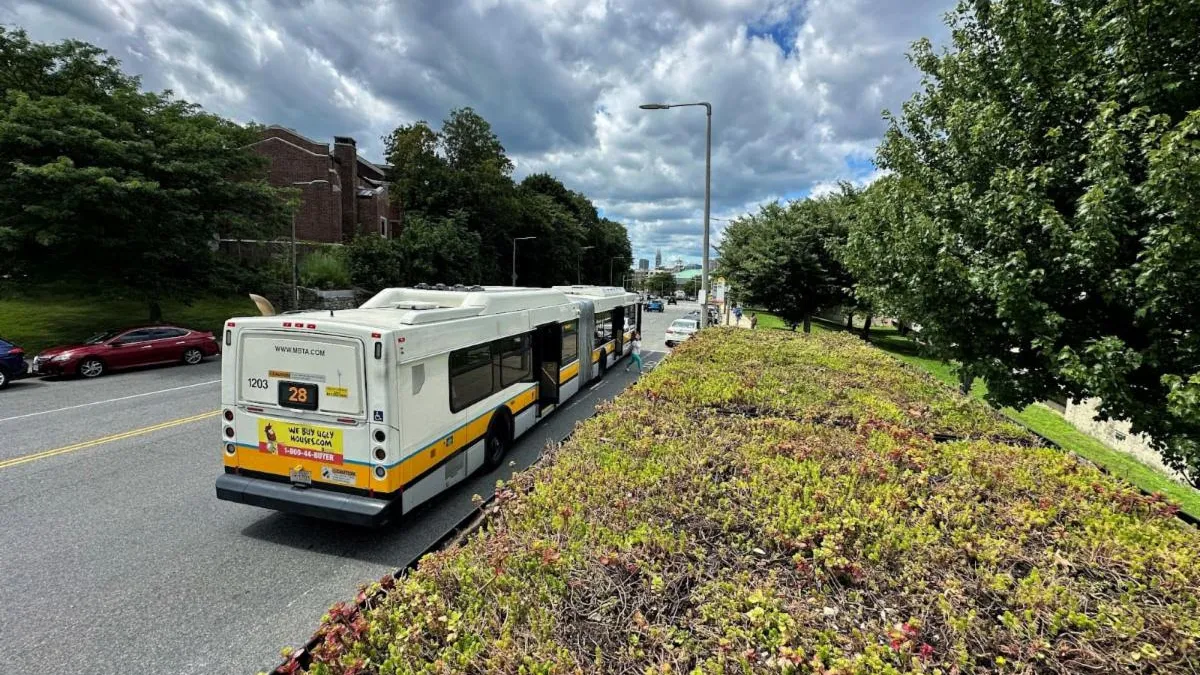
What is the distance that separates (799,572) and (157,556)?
6.39 metres

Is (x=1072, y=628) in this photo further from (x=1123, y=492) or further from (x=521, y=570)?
(x=521, y=570)

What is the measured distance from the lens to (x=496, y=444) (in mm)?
8484

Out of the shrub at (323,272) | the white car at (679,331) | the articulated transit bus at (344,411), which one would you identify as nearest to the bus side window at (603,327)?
the white car at (679,331)

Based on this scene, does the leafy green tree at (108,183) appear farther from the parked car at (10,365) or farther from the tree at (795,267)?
the tree at (795,267)

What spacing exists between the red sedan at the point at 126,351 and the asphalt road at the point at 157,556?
23.1 feet

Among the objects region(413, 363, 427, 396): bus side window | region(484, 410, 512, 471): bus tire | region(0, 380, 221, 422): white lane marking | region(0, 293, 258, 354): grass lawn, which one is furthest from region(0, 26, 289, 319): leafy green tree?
region(413, 363, 427, 396): bus side window

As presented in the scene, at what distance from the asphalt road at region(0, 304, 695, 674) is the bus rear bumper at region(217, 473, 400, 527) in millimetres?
479

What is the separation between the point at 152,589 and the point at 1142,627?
7119mm

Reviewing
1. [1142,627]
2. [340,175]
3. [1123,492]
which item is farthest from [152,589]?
[340,175]

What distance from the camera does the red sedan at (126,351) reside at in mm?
14875

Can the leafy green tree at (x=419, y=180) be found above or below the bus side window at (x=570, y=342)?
above

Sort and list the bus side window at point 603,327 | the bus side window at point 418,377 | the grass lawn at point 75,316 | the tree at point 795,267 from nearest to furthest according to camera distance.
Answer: the bus side window at point 418,377 → the bus side window at point 603,327 → the grass lawn at point 75,316 → the tree at point 795,267

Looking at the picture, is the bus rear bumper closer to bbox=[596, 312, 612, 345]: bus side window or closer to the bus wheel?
the bus wheel

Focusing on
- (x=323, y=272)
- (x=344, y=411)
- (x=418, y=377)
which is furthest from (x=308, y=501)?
(x=323, y=272)
